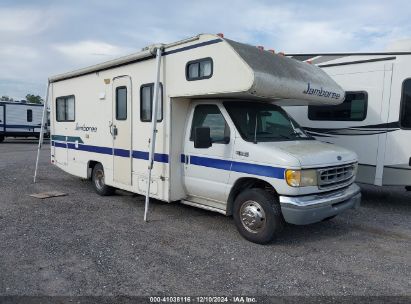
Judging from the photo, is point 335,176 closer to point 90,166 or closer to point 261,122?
point 261,122

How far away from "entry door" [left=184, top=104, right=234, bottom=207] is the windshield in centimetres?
22

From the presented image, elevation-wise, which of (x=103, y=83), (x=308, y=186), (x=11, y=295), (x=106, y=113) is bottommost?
(x=11, y=295)

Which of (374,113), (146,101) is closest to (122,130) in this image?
(146,101)

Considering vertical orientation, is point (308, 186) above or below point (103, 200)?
above

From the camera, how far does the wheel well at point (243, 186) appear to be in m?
5.54

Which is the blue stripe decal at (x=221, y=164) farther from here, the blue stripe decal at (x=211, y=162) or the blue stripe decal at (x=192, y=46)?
the blue stripe decal at (x=192, y=46)

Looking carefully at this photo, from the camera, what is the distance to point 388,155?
24.8 ft

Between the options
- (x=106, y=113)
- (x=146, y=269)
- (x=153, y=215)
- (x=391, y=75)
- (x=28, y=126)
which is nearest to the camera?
(x=146, y=269)

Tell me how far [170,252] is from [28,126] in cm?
2383

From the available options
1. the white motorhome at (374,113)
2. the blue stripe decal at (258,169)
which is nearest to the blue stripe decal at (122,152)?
the blue stripe decal at (258,169)

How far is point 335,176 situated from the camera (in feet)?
18.2

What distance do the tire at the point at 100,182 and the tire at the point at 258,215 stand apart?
3.79 meters

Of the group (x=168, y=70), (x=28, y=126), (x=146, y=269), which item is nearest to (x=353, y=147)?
(x=168, y=70)

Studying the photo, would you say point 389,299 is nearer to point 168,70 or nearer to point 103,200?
point 168,70
